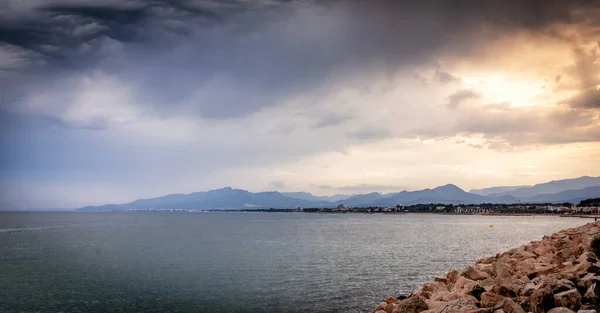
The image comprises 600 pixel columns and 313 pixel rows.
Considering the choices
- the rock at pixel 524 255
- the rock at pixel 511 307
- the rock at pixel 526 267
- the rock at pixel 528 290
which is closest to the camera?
the rock at pixel 511 307

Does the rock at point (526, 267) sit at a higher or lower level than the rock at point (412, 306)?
higher

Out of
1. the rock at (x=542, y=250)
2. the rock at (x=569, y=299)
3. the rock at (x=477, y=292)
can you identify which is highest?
the rock at (x=569, y=299)

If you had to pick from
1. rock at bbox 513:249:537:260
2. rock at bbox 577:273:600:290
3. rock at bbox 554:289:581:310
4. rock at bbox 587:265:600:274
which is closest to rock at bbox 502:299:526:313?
rock at bbox 554:289:581:310

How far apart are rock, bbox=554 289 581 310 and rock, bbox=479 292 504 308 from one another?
179cm

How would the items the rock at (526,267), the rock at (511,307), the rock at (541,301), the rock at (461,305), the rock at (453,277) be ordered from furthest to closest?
1. the rock at (526,267)
2. the rock at (453,277)
3. the rock at (461,305)
4. the rock at (541,301)
5. the rock at (511,307)

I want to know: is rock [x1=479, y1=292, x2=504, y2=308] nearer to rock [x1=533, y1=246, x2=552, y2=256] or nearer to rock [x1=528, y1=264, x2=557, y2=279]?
rock [x1=528, y1=264, x2=557, y2=279]

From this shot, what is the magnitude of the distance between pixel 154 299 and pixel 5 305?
8.62 metres

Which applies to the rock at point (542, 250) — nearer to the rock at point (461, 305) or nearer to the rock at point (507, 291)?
the rock at point (507, 291)

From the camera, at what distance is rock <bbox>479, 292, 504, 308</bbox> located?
1388 cm

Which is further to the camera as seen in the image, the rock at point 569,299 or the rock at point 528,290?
the rock at point 528,290

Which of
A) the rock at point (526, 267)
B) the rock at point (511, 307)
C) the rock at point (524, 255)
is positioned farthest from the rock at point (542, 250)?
the rock at point (511, 307)

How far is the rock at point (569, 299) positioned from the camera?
12414 mm

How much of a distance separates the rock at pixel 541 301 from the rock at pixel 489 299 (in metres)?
1.14

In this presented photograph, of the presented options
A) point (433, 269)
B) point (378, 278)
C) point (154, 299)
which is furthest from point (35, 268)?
point (433, 269)
